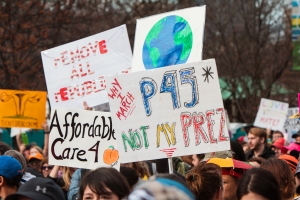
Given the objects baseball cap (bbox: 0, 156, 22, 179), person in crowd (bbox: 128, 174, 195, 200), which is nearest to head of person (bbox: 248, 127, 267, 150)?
baseball cap (bbox: 0, 156, 22, 179)

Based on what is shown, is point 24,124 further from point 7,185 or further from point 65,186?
point 7,185

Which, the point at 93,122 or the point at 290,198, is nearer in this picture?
the point at 290,198

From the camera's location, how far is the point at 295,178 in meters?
6.19

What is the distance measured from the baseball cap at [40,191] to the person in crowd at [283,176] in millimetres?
2005

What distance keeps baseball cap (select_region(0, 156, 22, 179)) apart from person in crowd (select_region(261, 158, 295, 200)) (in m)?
1.91

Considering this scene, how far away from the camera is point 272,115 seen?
17.2m

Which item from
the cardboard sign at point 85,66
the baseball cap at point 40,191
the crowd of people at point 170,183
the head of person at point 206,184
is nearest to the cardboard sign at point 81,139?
the crowd of people at point 170,183

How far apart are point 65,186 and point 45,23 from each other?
1569 centimetres

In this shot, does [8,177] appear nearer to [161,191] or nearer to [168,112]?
[168,112]

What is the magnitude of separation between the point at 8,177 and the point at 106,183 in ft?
4.50

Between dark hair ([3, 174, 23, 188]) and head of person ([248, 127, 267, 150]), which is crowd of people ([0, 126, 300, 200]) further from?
head of person ([248, 127, 267, 150])

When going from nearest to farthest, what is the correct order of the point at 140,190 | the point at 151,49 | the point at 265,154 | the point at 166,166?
the point at 140,190 → the point at 166,166 → the point at 151,49 → the point at 265,154

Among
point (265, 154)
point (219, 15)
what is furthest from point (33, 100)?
point (219, 15)

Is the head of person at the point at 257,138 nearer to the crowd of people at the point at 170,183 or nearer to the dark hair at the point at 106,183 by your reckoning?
the crowd of people at the point at 170,183
